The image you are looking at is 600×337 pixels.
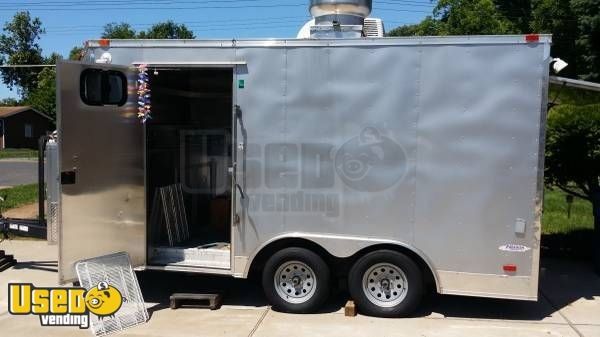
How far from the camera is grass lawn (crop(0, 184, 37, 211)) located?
13.2 metres

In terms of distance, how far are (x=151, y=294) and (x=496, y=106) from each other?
423cm

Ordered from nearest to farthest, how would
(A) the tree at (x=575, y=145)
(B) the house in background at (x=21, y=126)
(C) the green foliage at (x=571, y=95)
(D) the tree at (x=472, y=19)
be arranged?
1. (C) the green foliage at (x=571, y=95)
2. (A) the tree at (x=575, y=145)
3. (D) the tree at (x=472, y=19)
4. (B) the house in background at (x=21, y=126)

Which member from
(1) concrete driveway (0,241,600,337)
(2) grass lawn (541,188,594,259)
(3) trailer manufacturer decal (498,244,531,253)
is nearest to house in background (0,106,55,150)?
(2) grass lawn (541,188,594,259)

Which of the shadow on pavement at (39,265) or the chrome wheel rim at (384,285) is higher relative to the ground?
the chrome wheel rim at (384,285)

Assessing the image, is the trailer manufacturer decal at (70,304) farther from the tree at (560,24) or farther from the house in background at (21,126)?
the house in background at (21,126)

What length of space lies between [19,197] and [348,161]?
37.8ft

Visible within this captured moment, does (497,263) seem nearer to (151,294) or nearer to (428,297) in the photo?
(428,297)

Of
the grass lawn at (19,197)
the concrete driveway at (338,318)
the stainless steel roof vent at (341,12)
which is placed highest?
the stainless steel roof vent at (341,12)

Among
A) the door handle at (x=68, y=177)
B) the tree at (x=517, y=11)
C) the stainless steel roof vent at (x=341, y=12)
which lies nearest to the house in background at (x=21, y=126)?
the tree at (x=517, y=11)

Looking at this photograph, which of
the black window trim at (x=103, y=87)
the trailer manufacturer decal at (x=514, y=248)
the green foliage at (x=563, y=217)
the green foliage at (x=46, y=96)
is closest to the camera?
the trailer manufacturer decal at (x=514, y=248)

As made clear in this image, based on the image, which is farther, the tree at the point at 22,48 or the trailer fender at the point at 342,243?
the tree at the point at 22,48

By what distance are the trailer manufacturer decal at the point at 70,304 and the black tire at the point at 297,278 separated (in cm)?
151

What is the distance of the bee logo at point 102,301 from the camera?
5.70 meters

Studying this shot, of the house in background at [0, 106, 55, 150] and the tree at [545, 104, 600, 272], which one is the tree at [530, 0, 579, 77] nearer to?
the tree at [545, 104, 600, 272]
